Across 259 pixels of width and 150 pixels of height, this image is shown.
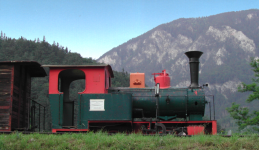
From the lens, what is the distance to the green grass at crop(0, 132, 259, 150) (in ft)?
26.5

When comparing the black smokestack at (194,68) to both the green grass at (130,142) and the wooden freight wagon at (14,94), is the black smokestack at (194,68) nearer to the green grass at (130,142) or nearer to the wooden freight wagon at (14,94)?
the green grass at (130,142)

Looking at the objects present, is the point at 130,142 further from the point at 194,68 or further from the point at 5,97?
the point at 5,97

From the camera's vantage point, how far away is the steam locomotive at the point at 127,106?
11.2 m

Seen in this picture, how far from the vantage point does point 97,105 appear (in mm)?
11266

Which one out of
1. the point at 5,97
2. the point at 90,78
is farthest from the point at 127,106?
the point at 5,97

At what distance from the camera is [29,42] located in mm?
102812

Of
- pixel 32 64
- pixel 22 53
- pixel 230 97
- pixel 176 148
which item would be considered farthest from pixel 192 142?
pixel 230 97

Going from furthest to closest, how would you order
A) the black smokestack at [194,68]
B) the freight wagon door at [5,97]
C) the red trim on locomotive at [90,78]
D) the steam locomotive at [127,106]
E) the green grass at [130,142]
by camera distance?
1. the black smokestack at [194,68]
2. the red trim on locomotive at [90,78]
3. the steam locomotive at [127,106]
4. the freight wagon door at [5,97]
5. the green grass at [130,142]

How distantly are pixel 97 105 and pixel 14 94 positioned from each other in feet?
11.1

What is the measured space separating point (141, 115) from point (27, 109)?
5314 millimetres

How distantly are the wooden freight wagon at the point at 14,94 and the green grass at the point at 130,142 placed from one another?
7.76 feet

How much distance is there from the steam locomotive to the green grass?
7.63ft

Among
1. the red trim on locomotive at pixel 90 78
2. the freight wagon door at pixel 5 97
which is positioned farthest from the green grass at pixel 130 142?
the red trim on locomotive at pixel 90 78

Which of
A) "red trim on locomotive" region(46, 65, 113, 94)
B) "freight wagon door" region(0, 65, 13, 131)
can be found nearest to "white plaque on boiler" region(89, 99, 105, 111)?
"red trim on locomotive" region(46, 65, 113, 94)
